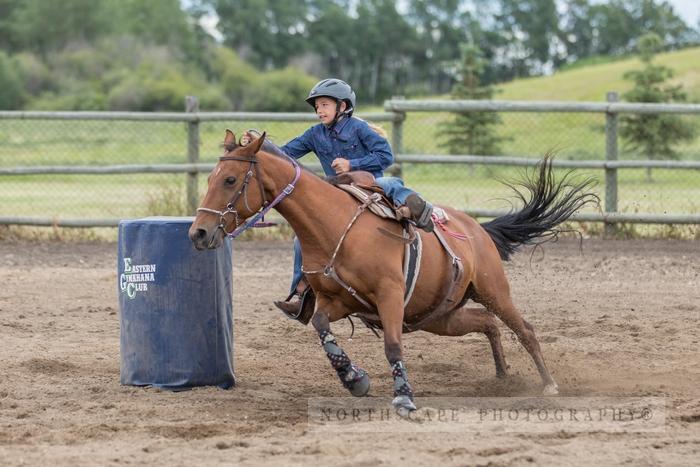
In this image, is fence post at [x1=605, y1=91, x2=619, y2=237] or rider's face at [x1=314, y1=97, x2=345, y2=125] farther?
fence post at [x1=605, y1=91, x2=619, y2=237]

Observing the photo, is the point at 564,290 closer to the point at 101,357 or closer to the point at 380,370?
the point at 380,370

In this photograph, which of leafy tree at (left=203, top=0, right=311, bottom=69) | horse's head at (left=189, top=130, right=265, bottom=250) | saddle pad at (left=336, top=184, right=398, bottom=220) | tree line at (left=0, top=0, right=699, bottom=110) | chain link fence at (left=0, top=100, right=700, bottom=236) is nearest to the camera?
horse's head at (left=189, top=130, right=265, bottom=250)

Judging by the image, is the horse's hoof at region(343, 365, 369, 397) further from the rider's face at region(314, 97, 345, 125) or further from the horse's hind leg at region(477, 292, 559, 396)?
the rider's face at region(314, 97, 345, 125)

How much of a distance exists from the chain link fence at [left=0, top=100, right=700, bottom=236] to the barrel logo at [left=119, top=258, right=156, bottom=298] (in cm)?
122

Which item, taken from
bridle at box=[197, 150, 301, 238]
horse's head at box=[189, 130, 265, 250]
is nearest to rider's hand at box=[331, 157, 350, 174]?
bridle at box=[197, 150, 301, 238]

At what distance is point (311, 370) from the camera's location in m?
8.00

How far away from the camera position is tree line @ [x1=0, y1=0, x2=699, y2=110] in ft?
241

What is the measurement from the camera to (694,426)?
6.07 metres

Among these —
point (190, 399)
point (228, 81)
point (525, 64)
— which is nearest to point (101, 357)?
point (190, 399)

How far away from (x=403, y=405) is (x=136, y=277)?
1.98 metres

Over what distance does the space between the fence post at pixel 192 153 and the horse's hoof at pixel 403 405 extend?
8592 mm

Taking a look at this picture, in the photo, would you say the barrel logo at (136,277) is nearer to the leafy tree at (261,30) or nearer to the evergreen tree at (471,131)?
the evergreen tree at (471,131)

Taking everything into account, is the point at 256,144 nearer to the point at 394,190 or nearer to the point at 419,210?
the point at 394,190

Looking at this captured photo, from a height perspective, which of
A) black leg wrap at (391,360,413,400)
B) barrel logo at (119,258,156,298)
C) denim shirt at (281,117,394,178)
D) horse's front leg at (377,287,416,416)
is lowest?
black leg wrap at (391,360,413,400)
